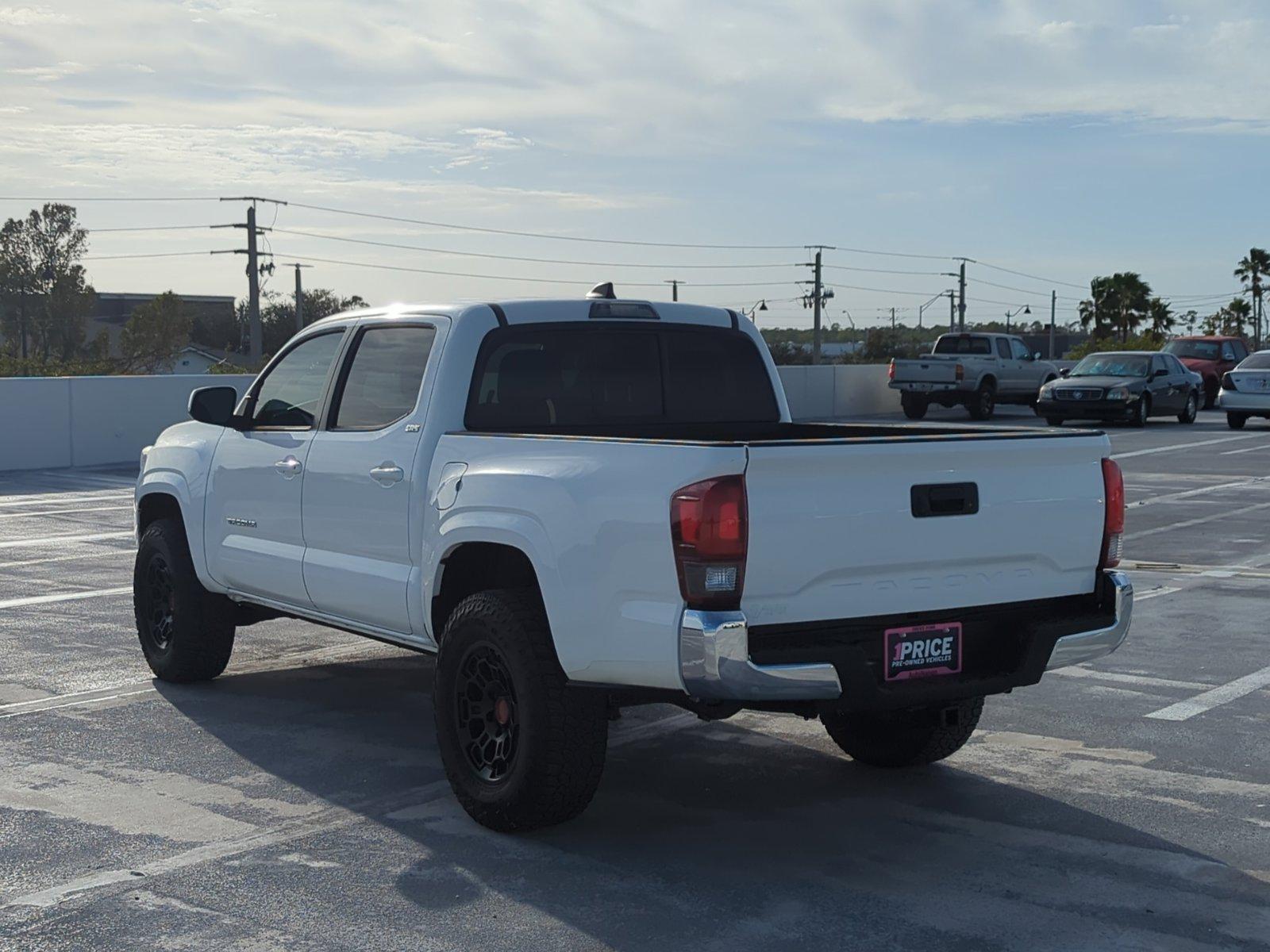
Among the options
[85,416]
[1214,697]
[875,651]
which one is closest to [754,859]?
[875,651]

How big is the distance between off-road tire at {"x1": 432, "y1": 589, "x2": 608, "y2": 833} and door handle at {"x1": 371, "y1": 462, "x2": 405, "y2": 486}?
83 cm

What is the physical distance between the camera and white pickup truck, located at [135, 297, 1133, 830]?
16.7 feet

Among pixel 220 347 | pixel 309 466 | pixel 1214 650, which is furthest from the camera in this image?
pixel 220 347

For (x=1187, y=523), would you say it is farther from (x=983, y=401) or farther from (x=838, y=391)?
(x=838, y=391)

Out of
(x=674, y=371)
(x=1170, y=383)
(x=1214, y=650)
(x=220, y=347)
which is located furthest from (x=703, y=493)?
(x=220, y=347)

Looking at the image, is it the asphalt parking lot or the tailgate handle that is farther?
the tailgate handle

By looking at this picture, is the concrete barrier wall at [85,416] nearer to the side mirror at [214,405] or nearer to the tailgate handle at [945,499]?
the side mirror at [214,405]

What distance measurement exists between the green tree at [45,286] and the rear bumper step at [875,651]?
9529 cm

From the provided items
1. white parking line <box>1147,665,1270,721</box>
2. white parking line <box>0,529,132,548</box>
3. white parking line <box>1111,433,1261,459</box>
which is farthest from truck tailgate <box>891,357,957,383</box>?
white parking line <box>1147,665,1270,721</box>

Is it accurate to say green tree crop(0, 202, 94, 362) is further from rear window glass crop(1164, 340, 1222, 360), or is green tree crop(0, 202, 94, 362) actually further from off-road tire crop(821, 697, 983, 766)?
off-road tire crop(821, 697, 983, 766)

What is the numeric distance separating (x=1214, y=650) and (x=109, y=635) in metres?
6.44

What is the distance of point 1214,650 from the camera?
9.16 metres

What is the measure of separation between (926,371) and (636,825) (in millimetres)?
30103

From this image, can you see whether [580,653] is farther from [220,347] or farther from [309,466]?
[220,347]
